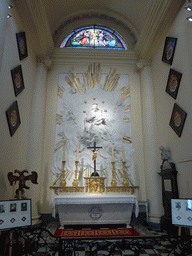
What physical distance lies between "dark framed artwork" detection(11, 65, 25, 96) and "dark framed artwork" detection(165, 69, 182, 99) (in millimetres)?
3599

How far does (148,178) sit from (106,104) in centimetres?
254

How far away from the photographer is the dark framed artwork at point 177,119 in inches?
168

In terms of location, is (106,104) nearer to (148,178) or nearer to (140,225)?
(148,178)

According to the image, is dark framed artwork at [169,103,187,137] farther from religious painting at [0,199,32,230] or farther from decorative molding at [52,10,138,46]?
decorative molding at [52,10,138,46]

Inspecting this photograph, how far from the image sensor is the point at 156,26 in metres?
5.26

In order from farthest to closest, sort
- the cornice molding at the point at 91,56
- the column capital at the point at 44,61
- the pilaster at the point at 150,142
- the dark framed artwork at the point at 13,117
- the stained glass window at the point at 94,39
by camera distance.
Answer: the stained glass window at the point at 94,39 < the cornice molding at the point at 91,56 < the column capital at the point at 44,61 < the pilaster at the point at 150,142 < the dark framed artwork at the point at 13,117

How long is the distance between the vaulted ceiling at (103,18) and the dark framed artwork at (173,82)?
1.41 metres

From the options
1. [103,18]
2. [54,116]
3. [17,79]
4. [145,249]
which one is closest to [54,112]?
[54,116]

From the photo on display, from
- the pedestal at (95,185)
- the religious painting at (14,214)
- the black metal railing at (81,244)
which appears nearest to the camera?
the black metal railing at (81,244)

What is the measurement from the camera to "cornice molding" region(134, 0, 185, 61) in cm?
468

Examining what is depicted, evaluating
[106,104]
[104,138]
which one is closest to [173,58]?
[106,104]

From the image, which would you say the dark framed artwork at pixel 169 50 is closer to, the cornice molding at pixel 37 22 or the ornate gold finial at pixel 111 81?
the ornate gold finial at pixel 111 81

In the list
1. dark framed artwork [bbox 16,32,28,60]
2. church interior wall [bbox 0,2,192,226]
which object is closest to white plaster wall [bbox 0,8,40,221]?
church interior wall [bbox 0,2,192,226]

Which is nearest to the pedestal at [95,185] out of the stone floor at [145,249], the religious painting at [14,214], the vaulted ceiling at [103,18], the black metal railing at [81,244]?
the stone floor at [145,249]
